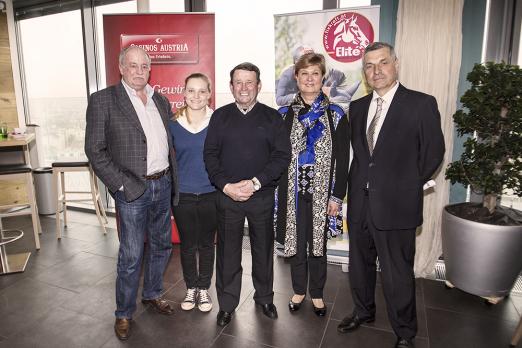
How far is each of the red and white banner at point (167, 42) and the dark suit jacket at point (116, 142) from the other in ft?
4.72

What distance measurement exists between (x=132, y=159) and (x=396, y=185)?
153cm

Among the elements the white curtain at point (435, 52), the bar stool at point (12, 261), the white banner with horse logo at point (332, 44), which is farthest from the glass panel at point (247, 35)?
the bar stool at point (12, 261)

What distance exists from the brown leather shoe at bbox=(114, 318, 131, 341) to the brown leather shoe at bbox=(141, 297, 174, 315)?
0.25 m

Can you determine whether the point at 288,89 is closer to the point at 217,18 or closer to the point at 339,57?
the point at 339,57

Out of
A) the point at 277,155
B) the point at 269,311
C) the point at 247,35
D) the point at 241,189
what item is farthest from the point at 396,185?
the point at 247,35

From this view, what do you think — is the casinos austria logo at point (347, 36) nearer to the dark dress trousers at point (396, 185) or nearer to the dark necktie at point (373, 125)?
the dark dress trousers at point (396, 185)

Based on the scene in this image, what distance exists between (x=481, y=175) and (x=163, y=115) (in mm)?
2229

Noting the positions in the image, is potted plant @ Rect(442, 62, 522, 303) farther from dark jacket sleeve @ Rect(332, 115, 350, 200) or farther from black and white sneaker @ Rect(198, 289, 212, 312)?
black and white sneaker @ Rect(198, 289, 212, 312)

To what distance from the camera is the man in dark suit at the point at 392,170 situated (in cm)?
196

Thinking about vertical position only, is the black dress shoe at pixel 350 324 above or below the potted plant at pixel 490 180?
below

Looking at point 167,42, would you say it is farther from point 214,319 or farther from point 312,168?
point 214,319

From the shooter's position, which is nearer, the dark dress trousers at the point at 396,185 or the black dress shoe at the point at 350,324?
the dark dress trousers at the point at 396,185

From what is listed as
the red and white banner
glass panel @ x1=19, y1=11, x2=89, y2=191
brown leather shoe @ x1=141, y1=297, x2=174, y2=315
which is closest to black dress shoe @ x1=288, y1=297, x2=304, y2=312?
brown leather shoe @ x1=141, y1=297, x2=174, y2=315

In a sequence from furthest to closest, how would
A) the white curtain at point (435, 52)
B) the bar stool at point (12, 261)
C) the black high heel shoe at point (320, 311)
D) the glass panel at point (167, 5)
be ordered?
the glass panel at point (167, 5)
the bar stool at point (12, 261)
the white curtain at point (435, 52)
the black high heel shoe at point (320, 311)
